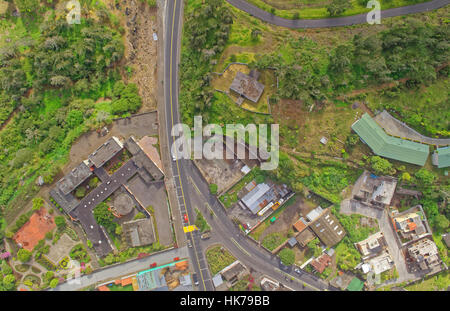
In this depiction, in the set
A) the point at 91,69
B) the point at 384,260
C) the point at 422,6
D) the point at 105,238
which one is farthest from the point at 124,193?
the point at 422,6

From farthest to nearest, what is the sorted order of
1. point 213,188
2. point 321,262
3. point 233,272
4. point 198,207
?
point 198,207, point 233,272, point 213,188, point 321,262

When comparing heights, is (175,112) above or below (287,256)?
above

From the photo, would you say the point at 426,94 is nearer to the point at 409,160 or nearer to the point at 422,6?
the point at 409,160

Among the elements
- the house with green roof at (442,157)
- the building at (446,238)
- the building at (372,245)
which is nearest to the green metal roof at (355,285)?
the building at (372,245)

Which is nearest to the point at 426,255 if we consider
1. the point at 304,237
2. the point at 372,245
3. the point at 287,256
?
the point at 372,245

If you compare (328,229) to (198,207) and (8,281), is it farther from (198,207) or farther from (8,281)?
(8,281)

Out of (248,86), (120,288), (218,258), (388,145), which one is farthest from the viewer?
(218,258)

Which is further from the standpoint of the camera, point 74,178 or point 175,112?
point 175,112
